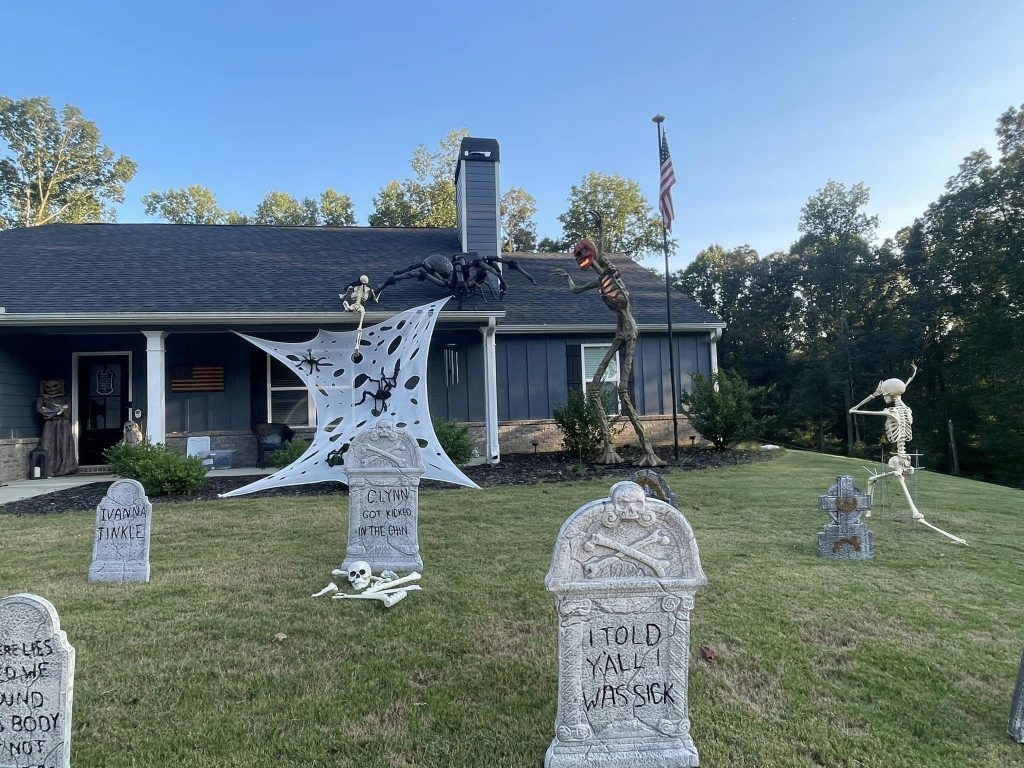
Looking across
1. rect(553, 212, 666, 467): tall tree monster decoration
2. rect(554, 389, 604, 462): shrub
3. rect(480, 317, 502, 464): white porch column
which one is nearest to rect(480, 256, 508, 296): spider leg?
rect(480, 317, 502, 464): white porch column

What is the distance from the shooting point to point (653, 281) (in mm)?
17016

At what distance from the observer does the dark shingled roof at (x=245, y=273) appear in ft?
35.0

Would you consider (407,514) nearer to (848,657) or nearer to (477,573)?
(477,573)

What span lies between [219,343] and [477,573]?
9.90 m

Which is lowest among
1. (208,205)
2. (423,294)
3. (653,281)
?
(423,294)

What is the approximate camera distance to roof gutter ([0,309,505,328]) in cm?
980

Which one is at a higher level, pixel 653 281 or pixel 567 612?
pixel 653 281

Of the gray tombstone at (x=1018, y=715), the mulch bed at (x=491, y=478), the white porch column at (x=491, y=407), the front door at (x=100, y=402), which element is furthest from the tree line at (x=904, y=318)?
the front door at (x=100, y=402)

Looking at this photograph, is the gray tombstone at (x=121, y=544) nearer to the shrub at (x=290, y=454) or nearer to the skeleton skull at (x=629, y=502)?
the skeleton skull at (x=629, y=502)

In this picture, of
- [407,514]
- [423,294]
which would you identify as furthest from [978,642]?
[423,294]

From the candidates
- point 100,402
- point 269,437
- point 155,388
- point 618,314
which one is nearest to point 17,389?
point 100,402

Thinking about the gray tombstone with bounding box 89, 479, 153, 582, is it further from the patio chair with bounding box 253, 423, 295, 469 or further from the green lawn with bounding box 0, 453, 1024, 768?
the patio chair with bounding box 253, 423, 295, 469

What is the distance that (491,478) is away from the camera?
9.66 metres

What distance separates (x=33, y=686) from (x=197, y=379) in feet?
36.0
